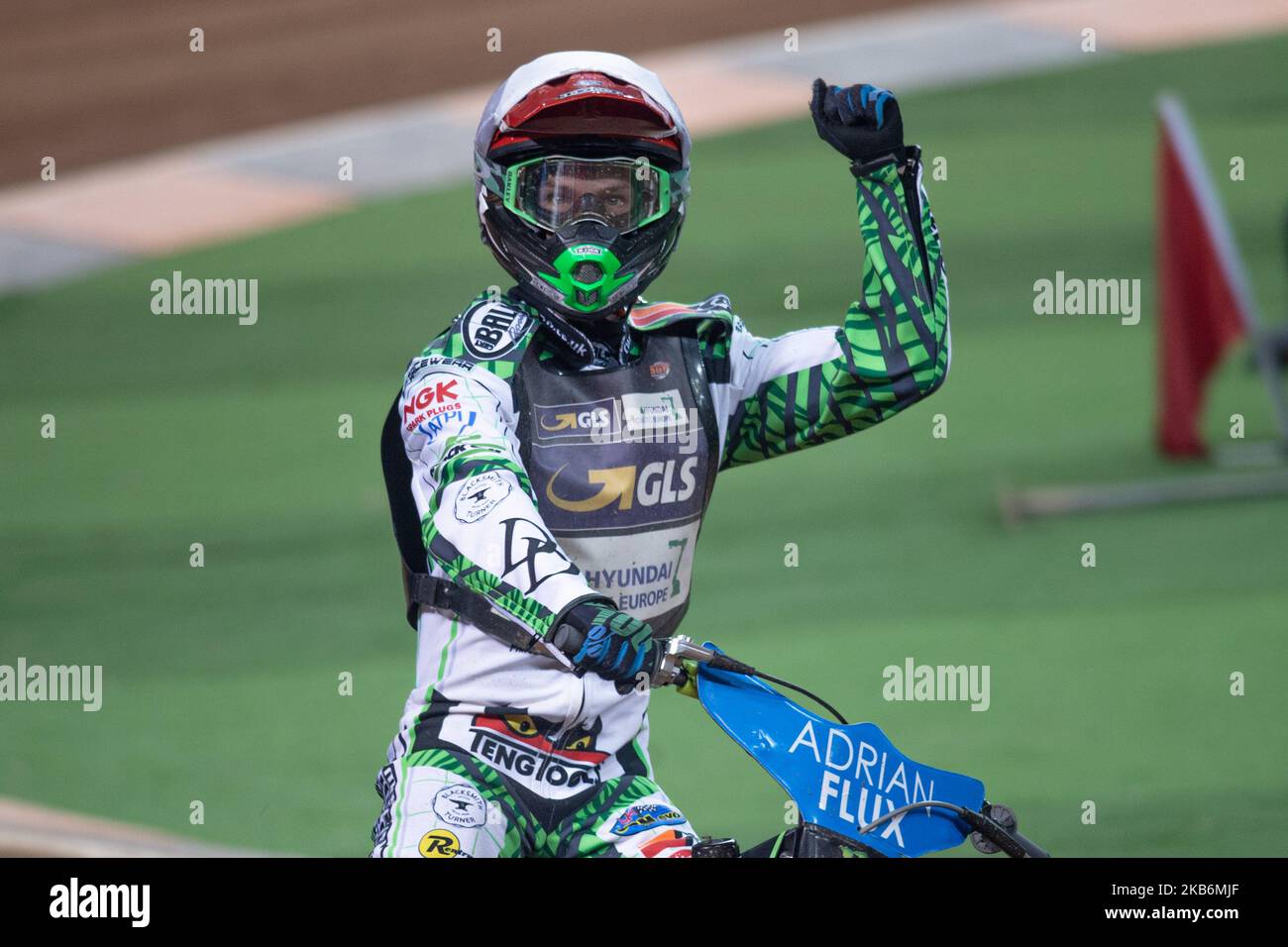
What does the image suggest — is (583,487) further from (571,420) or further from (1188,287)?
(1188,287)

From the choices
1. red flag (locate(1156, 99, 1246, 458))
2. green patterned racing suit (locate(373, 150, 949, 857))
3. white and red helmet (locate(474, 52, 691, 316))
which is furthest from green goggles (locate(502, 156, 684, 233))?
red flag (locate(1156, 99, 1246, 458))

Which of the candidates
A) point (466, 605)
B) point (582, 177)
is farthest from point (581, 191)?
point (466, 605)

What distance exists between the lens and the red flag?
34.5 ft

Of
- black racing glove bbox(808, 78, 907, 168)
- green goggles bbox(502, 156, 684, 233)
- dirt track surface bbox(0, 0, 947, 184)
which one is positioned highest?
dirt track surface bbox(0, 0, 947, 184)

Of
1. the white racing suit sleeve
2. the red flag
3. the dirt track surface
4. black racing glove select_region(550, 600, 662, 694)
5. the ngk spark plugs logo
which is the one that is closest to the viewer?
black racing glove select_region(550, 600, 662, 694)

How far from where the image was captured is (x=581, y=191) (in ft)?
15.2

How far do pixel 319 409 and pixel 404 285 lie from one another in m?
2.17

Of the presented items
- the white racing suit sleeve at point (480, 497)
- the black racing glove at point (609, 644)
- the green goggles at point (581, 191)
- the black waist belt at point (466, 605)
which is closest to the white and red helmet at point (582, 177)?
the green goggles at point (581, 191)

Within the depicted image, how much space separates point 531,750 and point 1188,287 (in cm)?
712

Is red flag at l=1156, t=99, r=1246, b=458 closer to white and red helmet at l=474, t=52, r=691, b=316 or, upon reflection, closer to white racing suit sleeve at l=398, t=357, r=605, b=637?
white and red helmet at l=474, t=52, r=691, b=316

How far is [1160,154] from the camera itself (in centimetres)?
1092

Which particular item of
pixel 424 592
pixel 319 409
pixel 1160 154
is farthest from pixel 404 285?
pixel 424 592

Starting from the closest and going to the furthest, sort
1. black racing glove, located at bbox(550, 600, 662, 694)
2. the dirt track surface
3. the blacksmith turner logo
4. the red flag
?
black racing glove, located at bbox(550, 600, 662, 694) < the blacksmith turner logo < the red flag < the dirt track surface

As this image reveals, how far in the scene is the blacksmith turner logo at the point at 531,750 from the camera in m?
4.59
